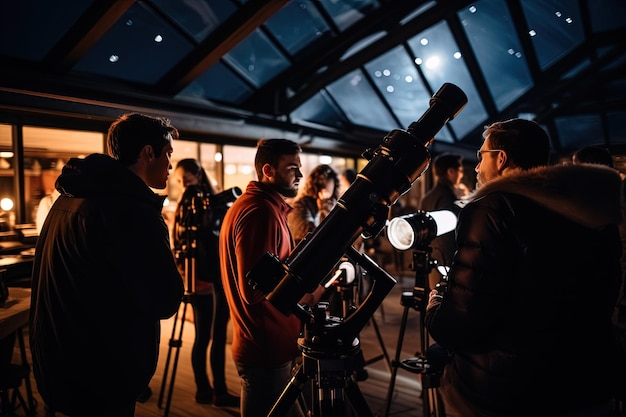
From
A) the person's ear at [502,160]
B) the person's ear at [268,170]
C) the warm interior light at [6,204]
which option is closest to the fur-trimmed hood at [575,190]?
the person's ear at [502,160]

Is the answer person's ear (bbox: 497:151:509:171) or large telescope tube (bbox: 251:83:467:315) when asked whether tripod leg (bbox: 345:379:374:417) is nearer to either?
large telescope tube (bbox: 251:83:467:315)

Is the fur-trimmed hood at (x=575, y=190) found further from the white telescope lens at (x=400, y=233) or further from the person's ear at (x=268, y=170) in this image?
the person's ear at (x=268, y=170)

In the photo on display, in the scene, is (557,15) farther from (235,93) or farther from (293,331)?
(293,331)

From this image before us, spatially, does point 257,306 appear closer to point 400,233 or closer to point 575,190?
point 400,233

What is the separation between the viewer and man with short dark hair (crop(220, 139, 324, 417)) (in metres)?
2.02

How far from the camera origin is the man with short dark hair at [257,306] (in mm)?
2020

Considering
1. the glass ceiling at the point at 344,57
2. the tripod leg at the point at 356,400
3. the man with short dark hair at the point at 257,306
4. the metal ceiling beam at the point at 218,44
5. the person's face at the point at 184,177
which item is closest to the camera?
the tripod leg at the point at 356,400

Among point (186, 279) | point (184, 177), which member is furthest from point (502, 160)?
point (184, 177)

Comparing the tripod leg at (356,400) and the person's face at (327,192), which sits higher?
the person's face at (327,192)

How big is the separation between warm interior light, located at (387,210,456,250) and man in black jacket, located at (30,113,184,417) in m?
1.13

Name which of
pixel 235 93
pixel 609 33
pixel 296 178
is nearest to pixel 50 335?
pixel 296 178

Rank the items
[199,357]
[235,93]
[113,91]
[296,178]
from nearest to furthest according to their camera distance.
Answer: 1. [296,178]
2. [199,357]
3. [113,91]
4. [235,93]

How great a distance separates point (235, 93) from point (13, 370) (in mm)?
4671

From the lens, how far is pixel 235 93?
6.62 meters
